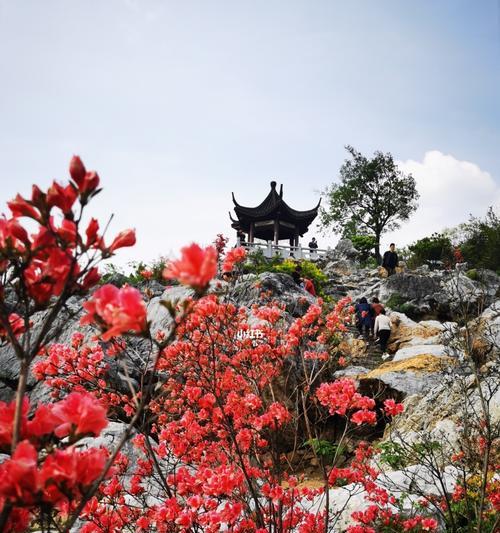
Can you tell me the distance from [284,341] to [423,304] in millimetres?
11455

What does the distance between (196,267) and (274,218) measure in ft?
84.2

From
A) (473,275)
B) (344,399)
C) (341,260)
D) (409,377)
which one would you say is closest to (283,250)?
(341,260)

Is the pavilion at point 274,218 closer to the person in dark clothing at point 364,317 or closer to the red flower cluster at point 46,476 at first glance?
the person in dark clothing at point 364,317

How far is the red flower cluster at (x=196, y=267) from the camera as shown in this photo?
38.4 inches

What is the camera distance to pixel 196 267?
984 mm

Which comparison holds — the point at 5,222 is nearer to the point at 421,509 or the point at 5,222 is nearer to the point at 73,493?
the point at 73,493

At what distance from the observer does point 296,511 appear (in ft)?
10.5

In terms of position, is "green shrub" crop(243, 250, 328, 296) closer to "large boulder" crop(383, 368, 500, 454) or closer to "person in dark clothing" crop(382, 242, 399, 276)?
"person in dark clothing" crop(382, 242, 399, 276)

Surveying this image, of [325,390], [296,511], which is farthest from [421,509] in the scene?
[325,390]

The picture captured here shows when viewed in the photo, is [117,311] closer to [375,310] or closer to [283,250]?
[375,310]

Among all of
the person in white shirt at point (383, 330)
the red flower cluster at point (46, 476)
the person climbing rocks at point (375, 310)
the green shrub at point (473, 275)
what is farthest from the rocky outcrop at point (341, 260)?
the red flower cluster at point (46, 476)

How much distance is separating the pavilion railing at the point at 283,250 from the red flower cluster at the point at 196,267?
58.7 feet

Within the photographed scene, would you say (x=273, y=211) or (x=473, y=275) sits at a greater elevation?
(x=273, y=211)

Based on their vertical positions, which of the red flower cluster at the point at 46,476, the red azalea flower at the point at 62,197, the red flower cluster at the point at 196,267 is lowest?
the red flower cluster at the point at 46,476
